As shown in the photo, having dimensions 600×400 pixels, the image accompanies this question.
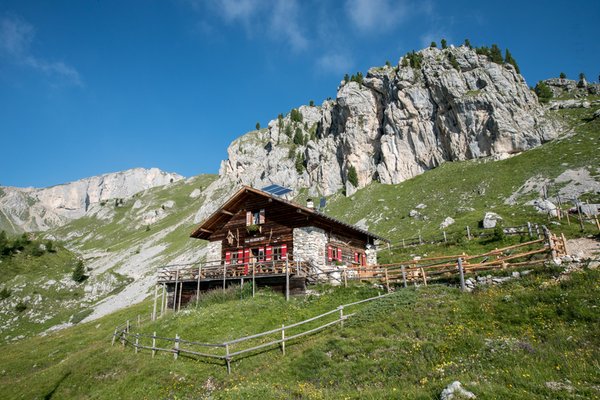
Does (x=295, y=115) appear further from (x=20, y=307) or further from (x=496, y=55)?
(x=20, y=307)

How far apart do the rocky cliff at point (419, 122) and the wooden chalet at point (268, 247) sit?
46.7 metres

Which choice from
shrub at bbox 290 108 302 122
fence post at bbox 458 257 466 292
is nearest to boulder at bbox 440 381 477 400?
fence post at bbox 458 257 466 292

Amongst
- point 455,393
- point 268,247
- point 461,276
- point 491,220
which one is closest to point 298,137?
point 491,220

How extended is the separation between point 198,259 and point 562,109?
8205 centimetres

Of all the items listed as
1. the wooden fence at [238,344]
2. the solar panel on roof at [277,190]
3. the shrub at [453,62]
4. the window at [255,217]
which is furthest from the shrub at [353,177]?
the wooden fence at [238,344]

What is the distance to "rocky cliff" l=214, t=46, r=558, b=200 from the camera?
6662 cm

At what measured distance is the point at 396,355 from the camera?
12.5 meters

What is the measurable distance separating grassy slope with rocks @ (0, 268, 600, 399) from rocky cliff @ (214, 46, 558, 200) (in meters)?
57.3

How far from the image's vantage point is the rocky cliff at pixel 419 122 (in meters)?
66.6

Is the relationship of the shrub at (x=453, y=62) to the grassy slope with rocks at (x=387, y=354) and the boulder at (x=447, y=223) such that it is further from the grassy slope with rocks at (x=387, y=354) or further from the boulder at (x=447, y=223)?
the grassy slope with rocks at (x=387, y=354)

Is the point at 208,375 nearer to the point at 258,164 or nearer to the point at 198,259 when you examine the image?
the point at 198,259

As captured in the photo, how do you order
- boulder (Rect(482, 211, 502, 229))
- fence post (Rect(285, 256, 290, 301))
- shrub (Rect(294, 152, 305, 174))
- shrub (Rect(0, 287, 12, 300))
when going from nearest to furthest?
fence post (Rect(285, 256, 290, 301)) < boulder (Rect(482, 211, 502, 229)) < shrub (Rect(0, 287, 12, 300)) < shrub (Rect(294, 152, 305, 174))

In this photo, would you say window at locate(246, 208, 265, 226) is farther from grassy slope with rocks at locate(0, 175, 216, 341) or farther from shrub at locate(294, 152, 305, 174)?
shrub at locate(294, 152, 305, 174)

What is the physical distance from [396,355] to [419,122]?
245 ft
